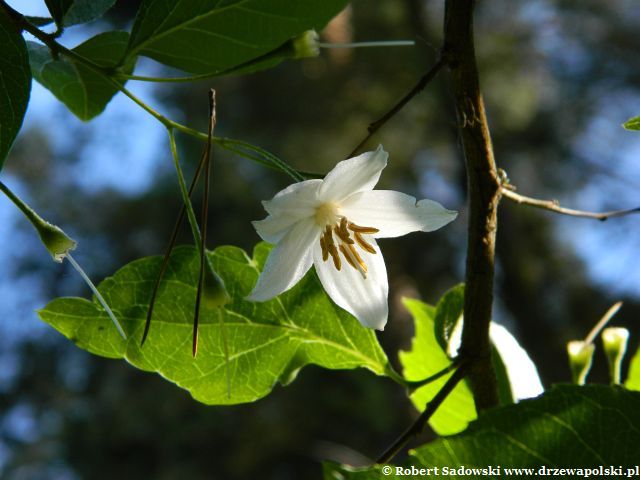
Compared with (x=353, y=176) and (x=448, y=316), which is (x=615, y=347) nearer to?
(x=448, y=316)

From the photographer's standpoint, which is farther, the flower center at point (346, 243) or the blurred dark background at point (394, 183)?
the blurred dark background at point (394, 183)

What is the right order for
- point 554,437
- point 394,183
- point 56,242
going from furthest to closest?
point 394,183
point 56,242
point 554,437

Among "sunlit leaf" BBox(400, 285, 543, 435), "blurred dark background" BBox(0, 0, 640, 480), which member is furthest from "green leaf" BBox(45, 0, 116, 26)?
"blurred dark background" BBox(0, 0, 640, 480)

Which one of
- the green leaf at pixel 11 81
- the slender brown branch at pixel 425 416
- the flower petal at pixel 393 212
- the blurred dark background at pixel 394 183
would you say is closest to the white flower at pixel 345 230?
the flower petal at pixel 393 212

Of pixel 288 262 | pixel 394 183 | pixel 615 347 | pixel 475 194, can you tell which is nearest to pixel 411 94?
pixel 475 194

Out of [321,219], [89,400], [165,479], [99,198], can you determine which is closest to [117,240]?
[99,198]

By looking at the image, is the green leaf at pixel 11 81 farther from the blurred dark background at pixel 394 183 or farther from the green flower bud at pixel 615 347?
the blurred dark background at pixel 394 183
